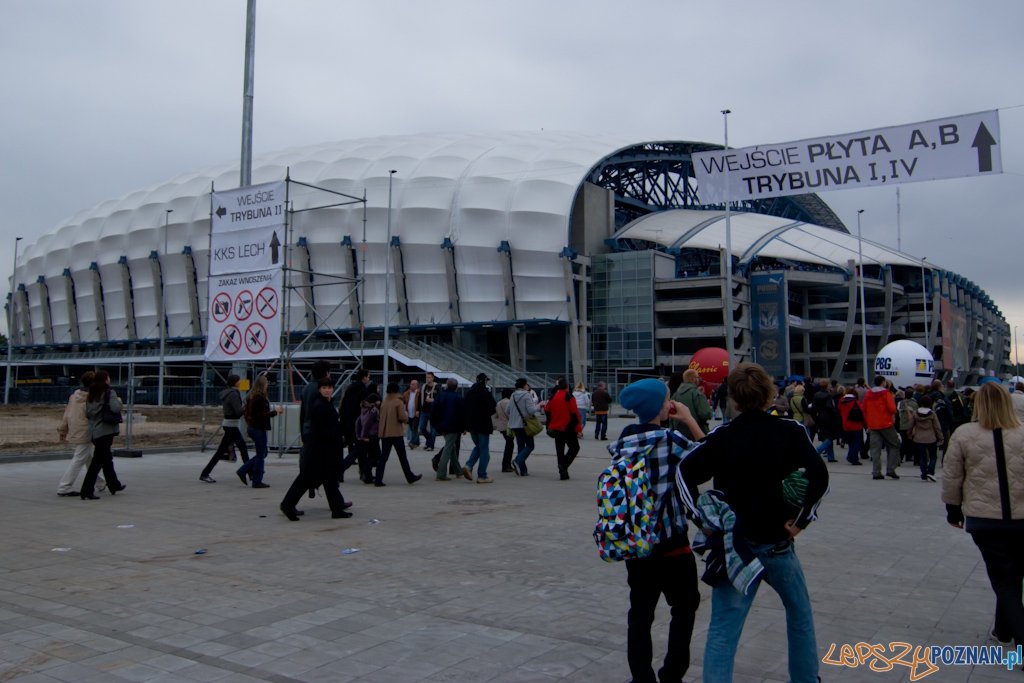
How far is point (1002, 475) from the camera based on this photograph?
438 cm

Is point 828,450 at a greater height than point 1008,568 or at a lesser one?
lesser

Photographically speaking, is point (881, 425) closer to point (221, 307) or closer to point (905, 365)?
point (221, 307)

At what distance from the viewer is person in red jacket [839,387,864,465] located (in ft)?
52.6

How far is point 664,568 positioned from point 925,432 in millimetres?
11687

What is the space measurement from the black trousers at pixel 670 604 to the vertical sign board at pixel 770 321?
54.9 m

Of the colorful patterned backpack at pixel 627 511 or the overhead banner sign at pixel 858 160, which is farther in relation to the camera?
the overhead banner sign at pixel 858 160

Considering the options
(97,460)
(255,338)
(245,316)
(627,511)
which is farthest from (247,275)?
(627,511)

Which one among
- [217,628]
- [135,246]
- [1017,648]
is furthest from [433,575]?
[135,246]

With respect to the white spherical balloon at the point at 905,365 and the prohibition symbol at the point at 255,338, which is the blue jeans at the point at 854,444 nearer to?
the prohibition symbol at the point at 255,338

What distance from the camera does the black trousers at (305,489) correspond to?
9.12 meters

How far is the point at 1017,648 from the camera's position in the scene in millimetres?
4422

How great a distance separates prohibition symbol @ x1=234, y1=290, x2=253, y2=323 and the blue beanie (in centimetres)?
1337

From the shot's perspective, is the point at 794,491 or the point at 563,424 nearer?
the point at 794,491

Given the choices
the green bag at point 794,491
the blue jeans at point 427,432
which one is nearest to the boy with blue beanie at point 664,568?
the green bag at point 794,491
